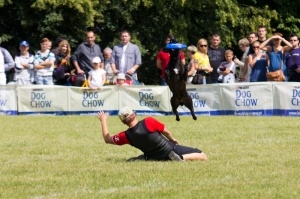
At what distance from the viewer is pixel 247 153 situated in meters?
13.7

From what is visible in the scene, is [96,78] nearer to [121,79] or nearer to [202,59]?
[121,79]

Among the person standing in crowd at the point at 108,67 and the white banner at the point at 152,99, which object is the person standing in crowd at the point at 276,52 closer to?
the white banner at the point at 152,99

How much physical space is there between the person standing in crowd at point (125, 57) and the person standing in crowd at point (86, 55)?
Answer: 0.38 metres

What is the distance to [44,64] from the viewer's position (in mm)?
23219

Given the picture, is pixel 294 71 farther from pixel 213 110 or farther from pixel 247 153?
pixel 247 153

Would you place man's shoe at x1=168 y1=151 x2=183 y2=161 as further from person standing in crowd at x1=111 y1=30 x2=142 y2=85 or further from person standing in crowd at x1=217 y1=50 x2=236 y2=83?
person standing in crowd at x1=111 y1=30 x2=142 y2=85

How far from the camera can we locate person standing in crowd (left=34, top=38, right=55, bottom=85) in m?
23.2

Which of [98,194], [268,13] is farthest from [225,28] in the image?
[98,194]

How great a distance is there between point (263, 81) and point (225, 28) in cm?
1172

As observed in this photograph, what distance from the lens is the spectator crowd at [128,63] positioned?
22172mm

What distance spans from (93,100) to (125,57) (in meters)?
1.36

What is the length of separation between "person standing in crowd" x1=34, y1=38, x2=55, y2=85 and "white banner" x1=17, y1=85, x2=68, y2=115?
18.7 inches

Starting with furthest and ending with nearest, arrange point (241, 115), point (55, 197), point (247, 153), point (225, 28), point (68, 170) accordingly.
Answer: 1. point (225, 28)
2. point (241, 115)
3. point (247, 153)
4. point (68, 170)
5. point (55, 197)

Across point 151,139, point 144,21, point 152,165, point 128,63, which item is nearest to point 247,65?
point 128,63
